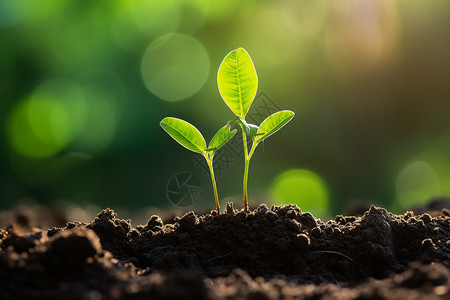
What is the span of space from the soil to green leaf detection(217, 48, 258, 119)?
41cm

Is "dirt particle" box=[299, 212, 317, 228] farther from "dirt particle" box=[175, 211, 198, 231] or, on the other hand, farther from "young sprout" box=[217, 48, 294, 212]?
"dirt particle" box=[175, 211, 198, 231]

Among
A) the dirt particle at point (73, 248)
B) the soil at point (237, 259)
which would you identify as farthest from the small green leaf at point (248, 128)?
the dirt particle at point (73, 248)

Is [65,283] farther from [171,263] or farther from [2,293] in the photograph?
[171,263]

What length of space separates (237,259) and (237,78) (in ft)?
2.03

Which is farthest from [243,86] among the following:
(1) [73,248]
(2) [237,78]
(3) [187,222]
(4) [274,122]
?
(1) [73,248]

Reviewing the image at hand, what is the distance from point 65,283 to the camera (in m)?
1.03

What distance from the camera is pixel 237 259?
1389 mm

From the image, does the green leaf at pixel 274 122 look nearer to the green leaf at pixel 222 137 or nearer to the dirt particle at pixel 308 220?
the green leaf at pixel 222 137

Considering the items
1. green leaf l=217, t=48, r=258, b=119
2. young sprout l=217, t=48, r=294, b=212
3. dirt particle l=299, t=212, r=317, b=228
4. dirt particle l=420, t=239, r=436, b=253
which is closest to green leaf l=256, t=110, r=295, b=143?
young sprout l=217, t=48, r=294, b=212

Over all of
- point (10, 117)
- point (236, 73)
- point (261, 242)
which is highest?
point (10, 117)

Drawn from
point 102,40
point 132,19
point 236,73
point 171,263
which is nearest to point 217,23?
point 132,19

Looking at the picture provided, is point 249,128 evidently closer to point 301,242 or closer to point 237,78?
Result: point 237,78

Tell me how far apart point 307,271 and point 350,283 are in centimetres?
13

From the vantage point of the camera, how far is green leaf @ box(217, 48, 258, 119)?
4.87 ft
